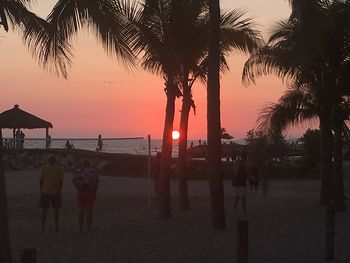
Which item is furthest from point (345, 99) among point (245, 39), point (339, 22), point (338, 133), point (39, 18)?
point (39, 18)

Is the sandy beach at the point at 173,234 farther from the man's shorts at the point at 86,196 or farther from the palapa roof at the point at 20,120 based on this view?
the palapa roof at the point at 20,120

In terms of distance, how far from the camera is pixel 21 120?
125ft

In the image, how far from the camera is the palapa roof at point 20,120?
3775 cm

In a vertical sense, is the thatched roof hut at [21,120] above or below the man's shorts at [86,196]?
above

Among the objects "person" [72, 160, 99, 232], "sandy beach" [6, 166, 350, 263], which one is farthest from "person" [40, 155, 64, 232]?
"sandy beach" [6, 166, 350, 263]

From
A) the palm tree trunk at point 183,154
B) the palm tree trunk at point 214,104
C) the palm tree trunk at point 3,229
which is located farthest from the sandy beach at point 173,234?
the palm tree trunk at point 3,229

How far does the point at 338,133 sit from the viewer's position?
19.7m

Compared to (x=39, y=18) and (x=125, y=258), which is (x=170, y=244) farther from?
(x=39, y=18)

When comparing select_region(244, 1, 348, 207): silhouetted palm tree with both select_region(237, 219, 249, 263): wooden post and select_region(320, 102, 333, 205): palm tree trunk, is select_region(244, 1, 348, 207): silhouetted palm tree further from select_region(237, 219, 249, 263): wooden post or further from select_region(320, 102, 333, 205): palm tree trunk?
select_region(237, 219, 249, 263): wooden post

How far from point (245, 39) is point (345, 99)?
392cm

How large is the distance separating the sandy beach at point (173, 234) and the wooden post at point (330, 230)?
8.8 inches

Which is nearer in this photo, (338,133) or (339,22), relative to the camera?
(339,22)

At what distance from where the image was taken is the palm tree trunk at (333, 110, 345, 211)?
62.9 ft

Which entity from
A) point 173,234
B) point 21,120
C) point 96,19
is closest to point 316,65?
point 173,234
